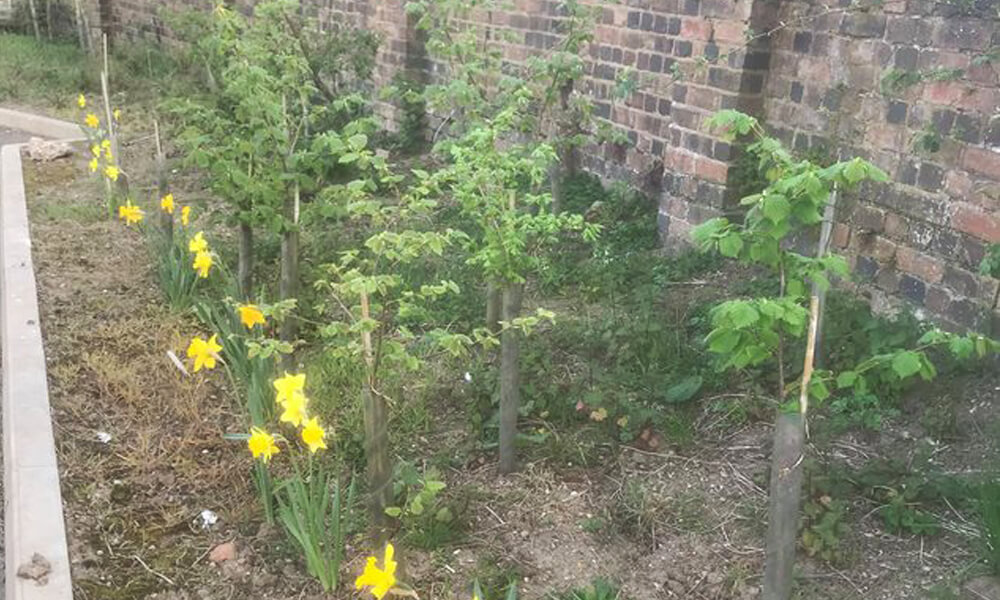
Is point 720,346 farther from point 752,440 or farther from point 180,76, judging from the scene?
point 180,76

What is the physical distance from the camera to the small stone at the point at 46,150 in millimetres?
7508

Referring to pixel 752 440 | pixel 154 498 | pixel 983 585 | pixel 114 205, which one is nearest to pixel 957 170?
pixel 752 440

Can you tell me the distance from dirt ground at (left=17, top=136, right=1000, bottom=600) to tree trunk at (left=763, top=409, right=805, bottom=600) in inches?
11.3

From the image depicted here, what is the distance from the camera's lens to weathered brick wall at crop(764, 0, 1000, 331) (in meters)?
3.60

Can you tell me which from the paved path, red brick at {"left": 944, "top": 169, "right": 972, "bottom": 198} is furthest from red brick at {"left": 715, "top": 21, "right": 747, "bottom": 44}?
the paved path

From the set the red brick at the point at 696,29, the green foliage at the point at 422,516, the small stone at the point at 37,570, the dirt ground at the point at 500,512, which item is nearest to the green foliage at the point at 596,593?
the dirt ground at the point at 500,512

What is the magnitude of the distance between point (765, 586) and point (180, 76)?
10.1 m

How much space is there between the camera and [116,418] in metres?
3.76

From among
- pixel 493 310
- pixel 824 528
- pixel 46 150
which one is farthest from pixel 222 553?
pixel 46 150

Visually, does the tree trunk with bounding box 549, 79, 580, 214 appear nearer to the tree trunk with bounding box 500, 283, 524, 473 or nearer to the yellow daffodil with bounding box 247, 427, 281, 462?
the tree trunk with bounding box 500, 283, 524, 473

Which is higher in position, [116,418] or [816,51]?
[816,51]

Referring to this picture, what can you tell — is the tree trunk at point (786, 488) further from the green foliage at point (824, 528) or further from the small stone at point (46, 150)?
the small stone at point (46, 150)

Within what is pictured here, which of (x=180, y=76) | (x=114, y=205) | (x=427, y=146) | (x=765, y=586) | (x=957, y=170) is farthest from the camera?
(x=180, y=76)

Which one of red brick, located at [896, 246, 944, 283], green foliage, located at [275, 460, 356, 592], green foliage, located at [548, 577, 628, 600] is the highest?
red brick, located at [896, 246, 944, 283]
